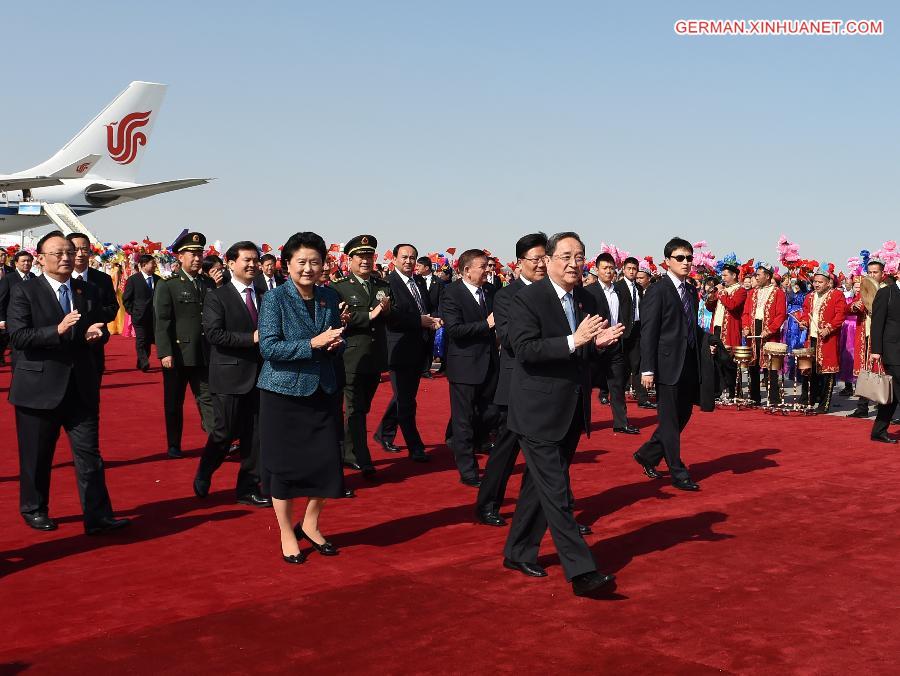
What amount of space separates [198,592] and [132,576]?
49 cm

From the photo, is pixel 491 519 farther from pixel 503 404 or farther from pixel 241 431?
pixel 241 431

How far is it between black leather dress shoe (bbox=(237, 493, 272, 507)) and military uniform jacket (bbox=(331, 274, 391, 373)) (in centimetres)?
140

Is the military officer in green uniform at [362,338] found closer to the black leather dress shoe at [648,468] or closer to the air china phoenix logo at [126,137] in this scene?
the black leather dress shoe at [648,468]

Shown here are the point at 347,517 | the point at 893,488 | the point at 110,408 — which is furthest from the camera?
the point at 110,408

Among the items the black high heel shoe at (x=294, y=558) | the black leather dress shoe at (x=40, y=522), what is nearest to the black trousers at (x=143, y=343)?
the black leather dress shoe at (x=40, y=522)

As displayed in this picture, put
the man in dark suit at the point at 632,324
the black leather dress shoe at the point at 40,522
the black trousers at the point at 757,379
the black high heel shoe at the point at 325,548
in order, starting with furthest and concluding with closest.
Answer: the black trousers at the point at 757,379 < the man in dark suit at the point at 632,324 < the black leather dress shoe at the point at 40,522 < the black high heel shoe at the point at 325,548

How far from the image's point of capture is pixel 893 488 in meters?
7.48

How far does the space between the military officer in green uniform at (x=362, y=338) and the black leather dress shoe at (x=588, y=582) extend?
121 inches

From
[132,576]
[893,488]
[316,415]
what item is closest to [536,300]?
[316,415]

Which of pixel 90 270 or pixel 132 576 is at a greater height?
pixel 90 270

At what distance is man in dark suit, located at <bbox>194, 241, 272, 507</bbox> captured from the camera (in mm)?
6664

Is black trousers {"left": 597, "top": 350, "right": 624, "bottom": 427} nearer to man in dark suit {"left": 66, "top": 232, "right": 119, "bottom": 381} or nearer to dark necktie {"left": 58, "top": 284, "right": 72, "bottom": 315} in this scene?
man in dark suit {"left": 66, "top": 232, "right": 119, "bottom": 381}

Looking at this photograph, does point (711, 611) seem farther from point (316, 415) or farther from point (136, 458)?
point (136, 458)

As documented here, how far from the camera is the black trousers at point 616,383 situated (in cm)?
1042
